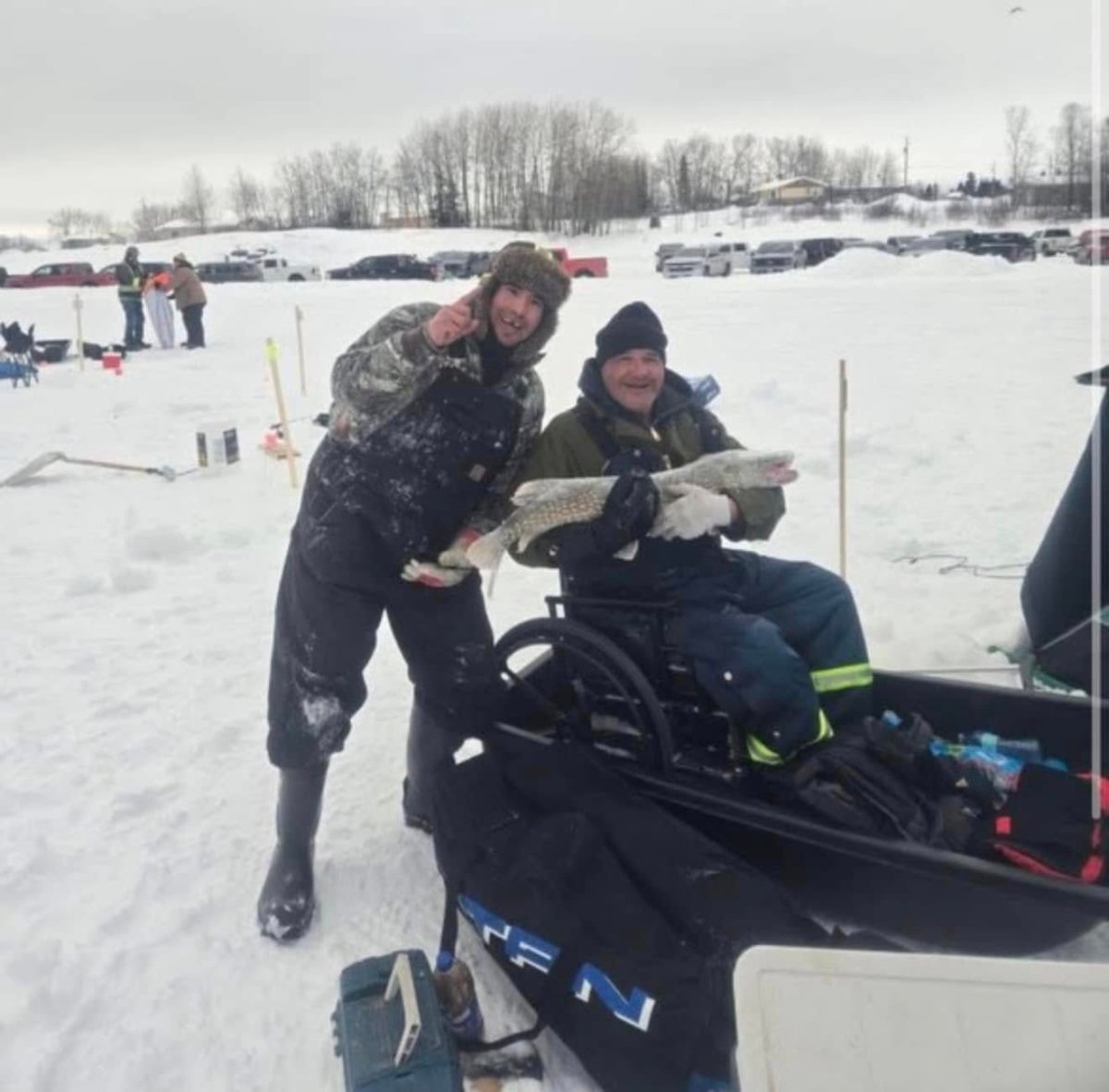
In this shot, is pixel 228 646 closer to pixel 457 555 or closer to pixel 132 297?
pixel 457 555

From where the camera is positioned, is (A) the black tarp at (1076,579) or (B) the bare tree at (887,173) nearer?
(A) the black tarp at (1076,579)

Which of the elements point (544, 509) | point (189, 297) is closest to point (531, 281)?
point (544, 509)

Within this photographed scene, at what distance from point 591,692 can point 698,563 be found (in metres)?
0.46

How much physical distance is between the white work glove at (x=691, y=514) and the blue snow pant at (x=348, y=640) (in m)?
0.56

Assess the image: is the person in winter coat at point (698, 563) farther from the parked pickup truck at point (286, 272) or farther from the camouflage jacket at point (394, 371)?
the parked pickup truck at point (286, 272)

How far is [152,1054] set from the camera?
2.21 meters

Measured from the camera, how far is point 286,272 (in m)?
33.8

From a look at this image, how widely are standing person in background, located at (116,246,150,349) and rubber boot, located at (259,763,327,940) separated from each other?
609 inches

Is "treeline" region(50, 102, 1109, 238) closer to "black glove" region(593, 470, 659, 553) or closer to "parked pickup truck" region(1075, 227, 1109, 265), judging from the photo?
"parked pickup truck" region(1075, 227, 1109, 265)

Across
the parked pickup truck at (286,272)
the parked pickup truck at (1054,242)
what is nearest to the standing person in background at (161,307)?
the parked pickup truck at (286,272)

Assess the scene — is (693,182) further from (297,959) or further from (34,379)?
(297,959)

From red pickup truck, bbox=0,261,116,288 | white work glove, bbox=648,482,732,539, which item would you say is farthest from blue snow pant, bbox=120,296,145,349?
red pickup truck, bbox=0,261,116,288


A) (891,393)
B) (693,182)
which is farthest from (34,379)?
(693,182)

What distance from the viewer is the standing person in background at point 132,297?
16250 mm
